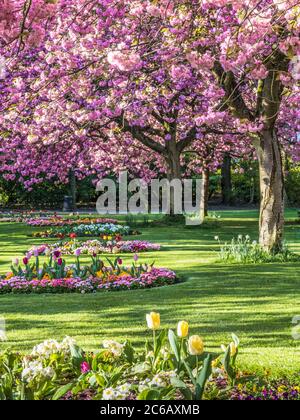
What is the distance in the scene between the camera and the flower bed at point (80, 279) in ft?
35.3

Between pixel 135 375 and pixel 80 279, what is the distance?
5.81 meters

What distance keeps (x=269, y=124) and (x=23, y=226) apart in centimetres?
1521

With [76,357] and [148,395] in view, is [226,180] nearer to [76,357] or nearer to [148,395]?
[76,357]

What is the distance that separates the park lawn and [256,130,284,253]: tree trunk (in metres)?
1.01

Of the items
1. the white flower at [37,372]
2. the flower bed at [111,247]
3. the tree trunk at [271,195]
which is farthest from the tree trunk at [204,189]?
the white flower at [37,372]

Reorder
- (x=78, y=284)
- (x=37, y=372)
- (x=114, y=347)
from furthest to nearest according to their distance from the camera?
(x=78, y=284) → (x=114, y=347) → (x=37, y=372)

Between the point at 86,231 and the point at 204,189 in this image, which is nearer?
the point at 86,231

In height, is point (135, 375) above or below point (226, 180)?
below

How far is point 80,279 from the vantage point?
1100cm

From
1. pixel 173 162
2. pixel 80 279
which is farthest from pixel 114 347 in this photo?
pixel 173 162

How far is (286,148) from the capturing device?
2666cm

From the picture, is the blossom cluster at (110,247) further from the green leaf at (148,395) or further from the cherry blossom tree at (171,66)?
the green leaf at (148,395)

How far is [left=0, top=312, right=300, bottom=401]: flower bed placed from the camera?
4629 mm

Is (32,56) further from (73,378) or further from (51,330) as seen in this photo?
(73,378)
